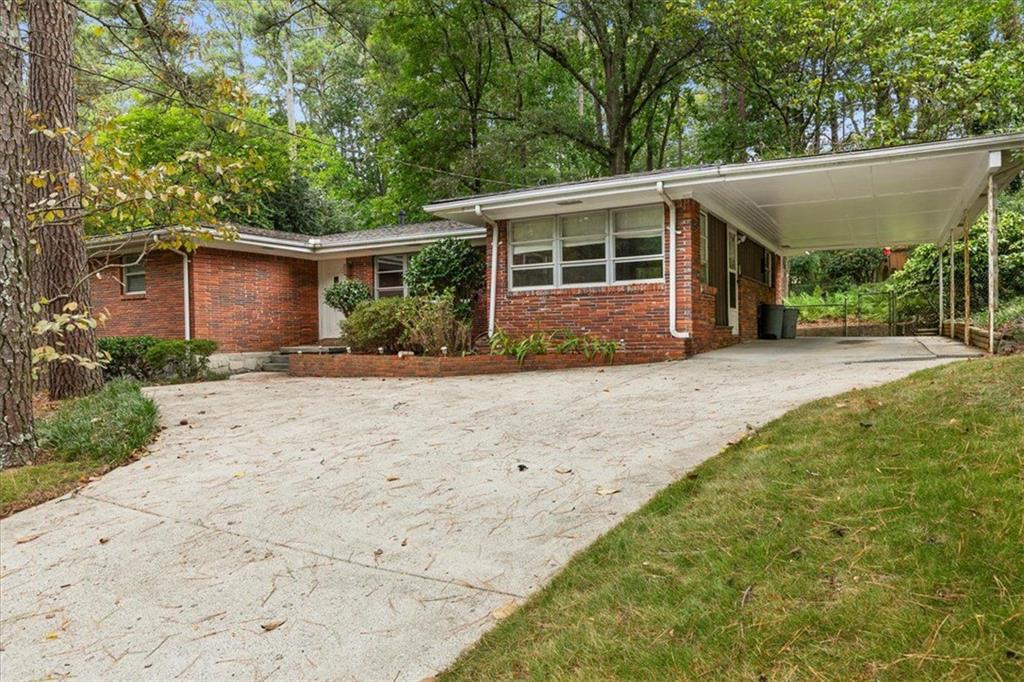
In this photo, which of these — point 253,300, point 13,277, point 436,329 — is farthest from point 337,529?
point 253,300

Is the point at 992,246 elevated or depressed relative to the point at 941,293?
elevated

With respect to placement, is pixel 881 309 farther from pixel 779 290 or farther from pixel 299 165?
pixel 299 165

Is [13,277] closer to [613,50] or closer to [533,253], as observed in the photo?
[533,253]

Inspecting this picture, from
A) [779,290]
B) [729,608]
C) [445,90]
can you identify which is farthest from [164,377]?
[779,290]

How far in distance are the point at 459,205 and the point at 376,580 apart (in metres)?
8.91

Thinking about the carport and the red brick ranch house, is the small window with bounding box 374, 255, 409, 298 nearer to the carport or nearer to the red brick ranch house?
the red brick ranch house

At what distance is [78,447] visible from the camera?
218 inches


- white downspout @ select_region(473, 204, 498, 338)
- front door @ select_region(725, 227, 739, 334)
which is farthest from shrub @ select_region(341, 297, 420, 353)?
front door @ select_region(725, 227, 739, 334)

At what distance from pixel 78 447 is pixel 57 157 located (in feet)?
17.5

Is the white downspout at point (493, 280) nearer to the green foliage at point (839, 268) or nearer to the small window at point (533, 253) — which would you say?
the small window at point (533, 253)

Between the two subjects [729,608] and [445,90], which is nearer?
[729,608]

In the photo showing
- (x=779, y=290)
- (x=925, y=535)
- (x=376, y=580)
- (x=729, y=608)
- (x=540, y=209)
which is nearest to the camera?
(x=729, y=608)

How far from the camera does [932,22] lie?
15.5 m

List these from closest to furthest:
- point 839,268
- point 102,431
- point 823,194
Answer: point 102,431, point 823,194, point 839,268
